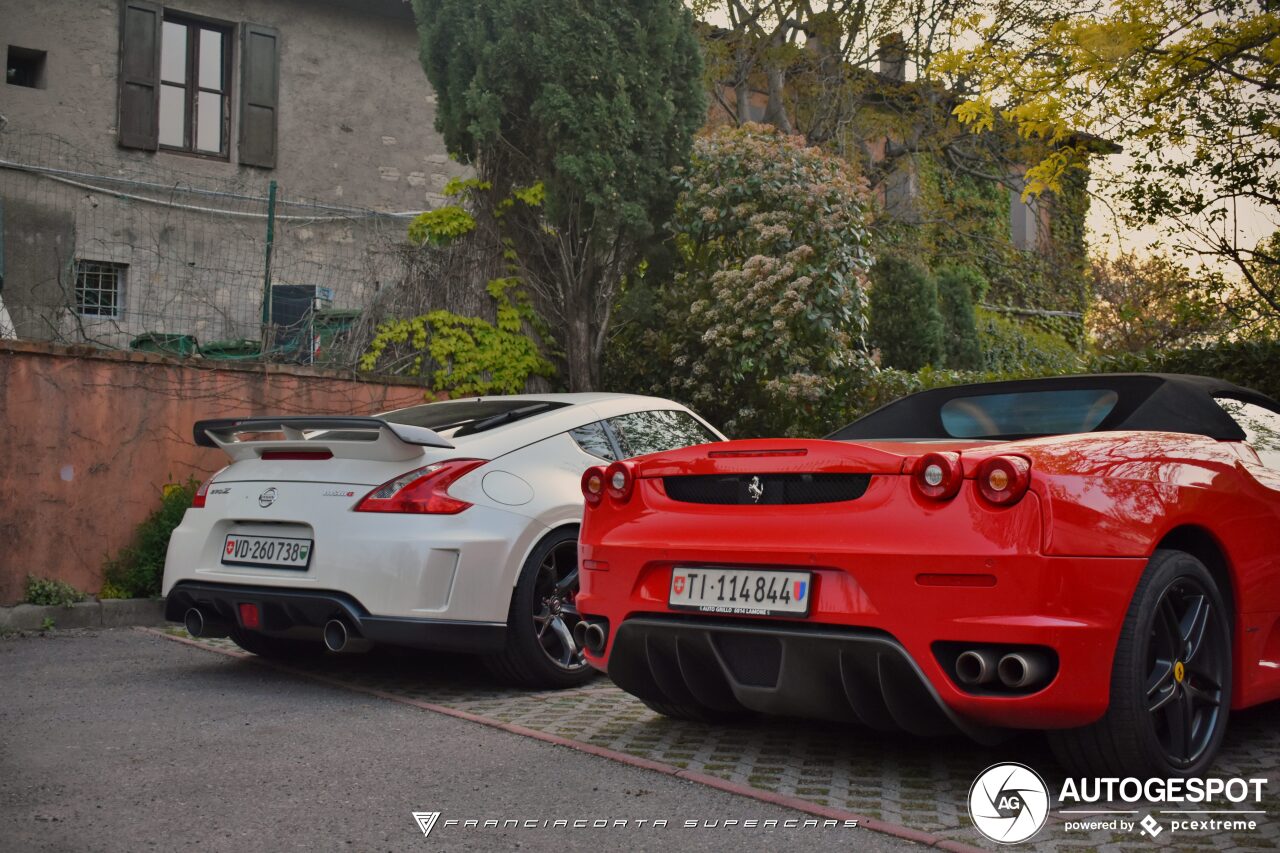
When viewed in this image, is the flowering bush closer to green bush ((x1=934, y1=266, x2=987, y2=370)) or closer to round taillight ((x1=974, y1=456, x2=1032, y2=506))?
round taillight ((x1=974, y1=456, x2=1032, y2=506))

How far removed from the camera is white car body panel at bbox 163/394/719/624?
5.24 meters

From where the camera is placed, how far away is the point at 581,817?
3564 millimetres

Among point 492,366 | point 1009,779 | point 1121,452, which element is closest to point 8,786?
point 1009,779

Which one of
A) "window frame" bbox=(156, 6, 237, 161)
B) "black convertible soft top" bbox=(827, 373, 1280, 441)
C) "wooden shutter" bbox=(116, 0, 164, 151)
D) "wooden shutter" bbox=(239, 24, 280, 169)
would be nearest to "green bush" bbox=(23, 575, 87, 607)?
"black convertible soft top" bbox=(827, 373, 1280, 441)

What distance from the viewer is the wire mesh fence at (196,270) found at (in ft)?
29.6

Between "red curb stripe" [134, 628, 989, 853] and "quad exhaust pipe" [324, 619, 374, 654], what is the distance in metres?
0.36

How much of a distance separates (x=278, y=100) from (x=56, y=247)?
3428 millimetres

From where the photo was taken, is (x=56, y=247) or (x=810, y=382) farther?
(x=56, y=247)

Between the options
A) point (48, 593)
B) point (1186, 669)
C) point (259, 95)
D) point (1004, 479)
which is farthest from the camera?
point (259, 95)

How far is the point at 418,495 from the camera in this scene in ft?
17.6

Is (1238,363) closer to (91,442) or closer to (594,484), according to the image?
(594,484)

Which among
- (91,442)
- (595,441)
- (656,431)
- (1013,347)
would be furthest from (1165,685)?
(1013,347)

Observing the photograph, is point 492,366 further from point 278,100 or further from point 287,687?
point 278,100

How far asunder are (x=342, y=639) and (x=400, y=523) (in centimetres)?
54
